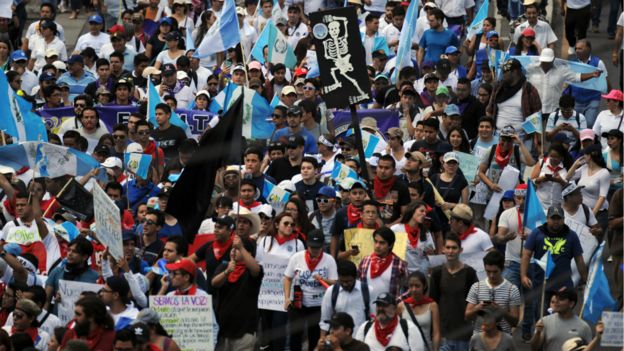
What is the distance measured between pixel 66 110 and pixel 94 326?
864 centimetres

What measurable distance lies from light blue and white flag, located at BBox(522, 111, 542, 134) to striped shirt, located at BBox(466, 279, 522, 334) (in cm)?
564

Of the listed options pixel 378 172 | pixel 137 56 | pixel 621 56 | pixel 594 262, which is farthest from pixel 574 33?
pixel 594 262

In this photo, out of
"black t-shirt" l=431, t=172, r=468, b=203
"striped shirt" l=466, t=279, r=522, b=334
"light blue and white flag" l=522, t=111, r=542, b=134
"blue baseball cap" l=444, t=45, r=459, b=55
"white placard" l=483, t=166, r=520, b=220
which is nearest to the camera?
"striped shirt" l=466, t=279, r=522, b=334

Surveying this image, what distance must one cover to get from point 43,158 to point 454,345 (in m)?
5.25

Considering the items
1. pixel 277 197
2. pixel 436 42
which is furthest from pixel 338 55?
pixel 436 42

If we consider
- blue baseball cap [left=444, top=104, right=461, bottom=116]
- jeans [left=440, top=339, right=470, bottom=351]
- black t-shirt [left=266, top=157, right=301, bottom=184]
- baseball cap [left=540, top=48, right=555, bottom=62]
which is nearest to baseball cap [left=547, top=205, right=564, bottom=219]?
jeans [left=440, top=339, right=470, bottom=351]

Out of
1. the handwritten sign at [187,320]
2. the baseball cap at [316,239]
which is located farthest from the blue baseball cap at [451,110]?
the handwritten sign at [187,320]

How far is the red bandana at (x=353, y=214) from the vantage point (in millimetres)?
16438

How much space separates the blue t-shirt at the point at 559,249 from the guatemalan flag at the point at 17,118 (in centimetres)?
570

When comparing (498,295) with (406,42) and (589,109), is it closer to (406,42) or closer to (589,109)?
(589,109)

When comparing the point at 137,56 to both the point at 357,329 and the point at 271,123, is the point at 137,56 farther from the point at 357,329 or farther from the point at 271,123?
the point at 357,329

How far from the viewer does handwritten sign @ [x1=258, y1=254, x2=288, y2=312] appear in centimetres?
1584

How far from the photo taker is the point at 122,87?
73.6 ft

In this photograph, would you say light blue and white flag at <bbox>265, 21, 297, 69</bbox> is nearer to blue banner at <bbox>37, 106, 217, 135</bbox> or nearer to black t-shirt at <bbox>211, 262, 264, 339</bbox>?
blue banner at <bbox>37, 106, 217, 135</bbox>
